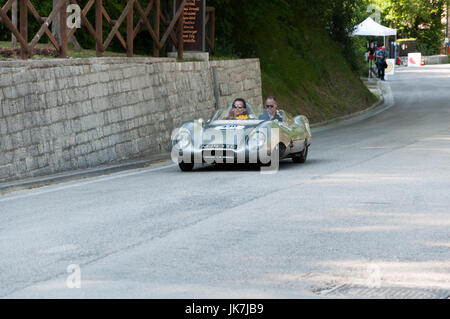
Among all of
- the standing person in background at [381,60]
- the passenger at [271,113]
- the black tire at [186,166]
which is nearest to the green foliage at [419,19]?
the standing person in background at [381,60]

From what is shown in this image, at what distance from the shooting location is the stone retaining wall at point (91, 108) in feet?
47.6

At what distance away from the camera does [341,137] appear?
77.6ft

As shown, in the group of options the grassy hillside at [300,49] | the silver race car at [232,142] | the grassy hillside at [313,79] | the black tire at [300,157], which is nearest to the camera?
the silver race car at [232,142]

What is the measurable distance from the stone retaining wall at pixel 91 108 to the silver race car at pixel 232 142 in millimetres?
1956

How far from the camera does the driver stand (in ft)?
53.3

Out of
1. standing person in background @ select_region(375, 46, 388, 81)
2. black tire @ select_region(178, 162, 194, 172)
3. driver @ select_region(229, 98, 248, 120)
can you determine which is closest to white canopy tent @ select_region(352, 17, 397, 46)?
standing person in background @ select_region(375, 46, 388, 81)

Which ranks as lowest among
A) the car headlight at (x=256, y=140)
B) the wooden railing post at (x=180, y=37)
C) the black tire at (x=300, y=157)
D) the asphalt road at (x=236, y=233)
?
the black tire at (x=300, y=157)

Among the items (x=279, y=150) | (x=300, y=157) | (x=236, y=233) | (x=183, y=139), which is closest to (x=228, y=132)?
(x=183, y=139)

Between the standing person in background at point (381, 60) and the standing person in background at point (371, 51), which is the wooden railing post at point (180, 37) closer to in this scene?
the standing person in background at point (381, 60)

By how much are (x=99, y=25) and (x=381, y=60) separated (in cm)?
3680

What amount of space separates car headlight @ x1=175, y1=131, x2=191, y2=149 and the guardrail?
117 inches

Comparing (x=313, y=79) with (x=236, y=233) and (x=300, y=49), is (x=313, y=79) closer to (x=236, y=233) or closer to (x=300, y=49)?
(x=300, y=49)

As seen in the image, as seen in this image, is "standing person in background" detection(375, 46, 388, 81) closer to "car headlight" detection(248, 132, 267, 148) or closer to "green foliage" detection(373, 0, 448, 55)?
"green foliage" detection(373, 0, 448, 55)

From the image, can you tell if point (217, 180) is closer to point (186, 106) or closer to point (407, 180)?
point (407, 180)
